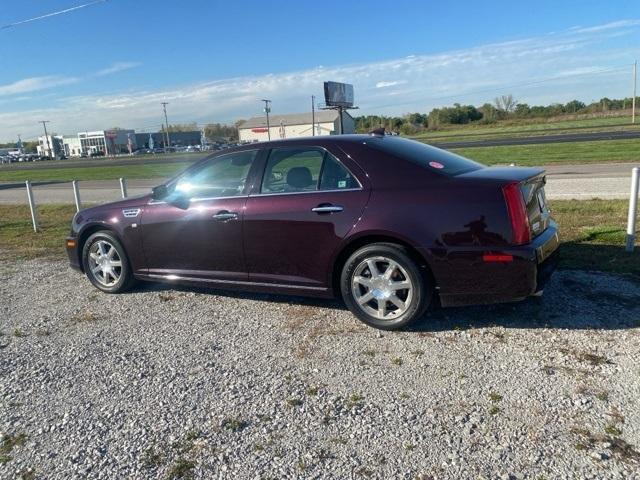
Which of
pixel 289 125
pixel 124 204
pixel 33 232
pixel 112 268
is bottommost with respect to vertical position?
pixel 33 232

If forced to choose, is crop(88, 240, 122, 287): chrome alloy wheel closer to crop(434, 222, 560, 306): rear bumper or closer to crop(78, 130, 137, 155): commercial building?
crop(434, 222, 560, 306): rear bumper

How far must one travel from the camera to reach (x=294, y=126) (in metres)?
100

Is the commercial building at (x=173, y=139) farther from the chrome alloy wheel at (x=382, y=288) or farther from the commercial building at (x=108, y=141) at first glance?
the chrome alloy wheel at (x=382, y=288)

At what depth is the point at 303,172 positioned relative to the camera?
4871 mm

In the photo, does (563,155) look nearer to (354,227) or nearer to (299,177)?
(299,177)

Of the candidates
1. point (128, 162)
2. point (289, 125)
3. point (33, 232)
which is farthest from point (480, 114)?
point (33, 232)

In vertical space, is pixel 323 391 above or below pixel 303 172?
below

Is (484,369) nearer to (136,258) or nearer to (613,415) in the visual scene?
(613,415)

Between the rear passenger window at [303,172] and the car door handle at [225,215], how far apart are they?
355mm

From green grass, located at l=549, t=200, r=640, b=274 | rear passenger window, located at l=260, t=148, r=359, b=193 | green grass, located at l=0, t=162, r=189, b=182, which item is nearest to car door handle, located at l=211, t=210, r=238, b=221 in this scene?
rear passenger window, located at l=260, t=148, r=359, b=193

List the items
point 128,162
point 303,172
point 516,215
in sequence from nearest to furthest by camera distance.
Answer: point 516,215, point 303,172, point 128,162

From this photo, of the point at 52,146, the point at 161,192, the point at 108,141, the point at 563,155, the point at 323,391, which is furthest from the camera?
the point at 52,146

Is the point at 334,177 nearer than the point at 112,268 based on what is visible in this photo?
Yes

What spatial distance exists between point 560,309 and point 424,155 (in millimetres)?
1794
